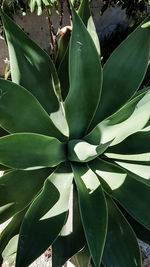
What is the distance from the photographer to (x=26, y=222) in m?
0.82

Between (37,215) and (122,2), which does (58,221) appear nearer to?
(37,215)

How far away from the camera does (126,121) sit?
882 mm


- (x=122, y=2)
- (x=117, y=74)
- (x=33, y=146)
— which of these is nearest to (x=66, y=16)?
(x=122, y=2)

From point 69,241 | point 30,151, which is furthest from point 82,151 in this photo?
point 69,241

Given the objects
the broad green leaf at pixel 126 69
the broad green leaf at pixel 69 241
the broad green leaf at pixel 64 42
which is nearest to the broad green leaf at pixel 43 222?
the broad green leaf at pixel 69 241

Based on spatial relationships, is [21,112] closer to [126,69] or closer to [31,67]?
[31,67]

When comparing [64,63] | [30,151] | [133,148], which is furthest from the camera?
[64,63]

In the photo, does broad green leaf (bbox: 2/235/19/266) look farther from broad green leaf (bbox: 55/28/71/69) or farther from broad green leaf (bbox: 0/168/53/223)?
broad green leaf (bbox: 55/28/71/69)

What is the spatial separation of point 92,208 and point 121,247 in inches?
7.3

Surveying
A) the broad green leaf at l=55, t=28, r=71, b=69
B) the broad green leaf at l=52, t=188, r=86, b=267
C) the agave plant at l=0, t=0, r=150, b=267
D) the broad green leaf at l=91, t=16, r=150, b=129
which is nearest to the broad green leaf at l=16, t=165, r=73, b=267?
the agave plant at l=0, t=0, r=150, b=267

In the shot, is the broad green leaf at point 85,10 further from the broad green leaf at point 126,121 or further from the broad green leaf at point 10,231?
the broad green leaf at point 10,231

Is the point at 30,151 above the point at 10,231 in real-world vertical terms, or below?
above

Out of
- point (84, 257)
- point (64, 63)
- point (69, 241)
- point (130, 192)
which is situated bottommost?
point (84, 257)

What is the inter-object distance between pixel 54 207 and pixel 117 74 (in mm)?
503
